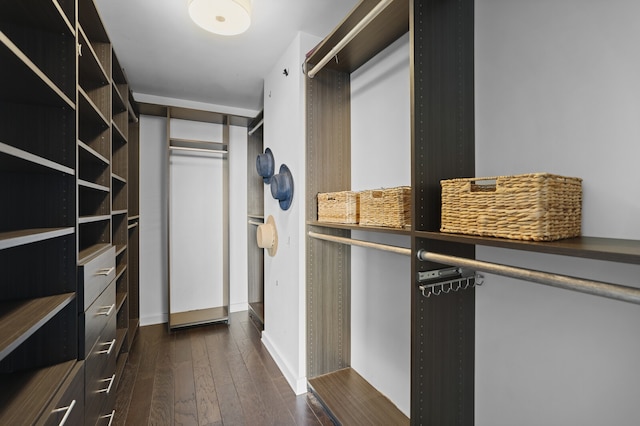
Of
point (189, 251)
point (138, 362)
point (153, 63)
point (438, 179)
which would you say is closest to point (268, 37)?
point (153, 63)

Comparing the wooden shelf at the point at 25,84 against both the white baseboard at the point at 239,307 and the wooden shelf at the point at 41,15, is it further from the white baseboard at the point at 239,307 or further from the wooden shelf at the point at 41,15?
the white baseboard at the point at 239,307

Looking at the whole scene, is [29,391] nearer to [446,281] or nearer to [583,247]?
[446,281]

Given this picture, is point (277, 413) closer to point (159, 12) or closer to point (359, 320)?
point (359, 320)

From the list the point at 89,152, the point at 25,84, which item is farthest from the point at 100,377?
the point at 25,84

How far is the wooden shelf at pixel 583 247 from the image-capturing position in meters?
0.71

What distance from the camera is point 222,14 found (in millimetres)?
1713

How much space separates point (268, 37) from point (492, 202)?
80.3 inches

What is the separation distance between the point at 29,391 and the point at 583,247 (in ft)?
5.57

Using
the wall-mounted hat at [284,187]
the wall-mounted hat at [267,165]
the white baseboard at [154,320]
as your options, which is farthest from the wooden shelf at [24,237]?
the white baseboard at [154,320]

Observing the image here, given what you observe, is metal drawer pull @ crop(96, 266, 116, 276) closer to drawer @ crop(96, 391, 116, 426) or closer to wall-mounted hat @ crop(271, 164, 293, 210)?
drawer @ crop(96, 391, 116, 426)

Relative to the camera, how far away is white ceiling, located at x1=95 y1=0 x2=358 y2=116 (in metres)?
2.01

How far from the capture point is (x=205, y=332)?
331cm

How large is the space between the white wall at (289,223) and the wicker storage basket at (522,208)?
50.5 inches

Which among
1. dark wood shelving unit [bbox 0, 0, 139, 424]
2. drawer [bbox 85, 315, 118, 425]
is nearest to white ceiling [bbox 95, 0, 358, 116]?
dark wood shelving unit [bbox 0, 0, 139, 424]
